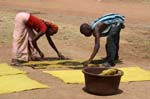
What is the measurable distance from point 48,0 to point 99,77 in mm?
26067

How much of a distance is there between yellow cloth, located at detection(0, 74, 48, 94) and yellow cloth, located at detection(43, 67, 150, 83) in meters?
0.64

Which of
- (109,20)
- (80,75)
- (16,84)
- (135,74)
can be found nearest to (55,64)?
(80,75)

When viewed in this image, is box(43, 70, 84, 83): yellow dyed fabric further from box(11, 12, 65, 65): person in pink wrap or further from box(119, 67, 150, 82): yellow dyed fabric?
box(11, 12, 65, 65): person in pink wrap

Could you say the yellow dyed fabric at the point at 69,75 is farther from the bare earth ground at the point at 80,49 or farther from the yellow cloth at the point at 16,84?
the yellow cloth at the point at 16,84

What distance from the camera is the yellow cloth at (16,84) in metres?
7.87

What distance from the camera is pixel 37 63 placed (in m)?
10.3

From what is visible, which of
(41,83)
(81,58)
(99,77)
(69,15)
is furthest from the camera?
(69,15)

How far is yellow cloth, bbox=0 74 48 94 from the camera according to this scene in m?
7.87

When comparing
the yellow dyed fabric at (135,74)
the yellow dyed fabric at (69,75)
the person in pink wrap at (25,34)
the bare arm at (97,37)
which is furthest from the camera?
the person in pink wrap at (25,34)

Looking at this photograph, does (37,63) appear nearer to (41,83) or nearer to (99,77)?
(41,83)

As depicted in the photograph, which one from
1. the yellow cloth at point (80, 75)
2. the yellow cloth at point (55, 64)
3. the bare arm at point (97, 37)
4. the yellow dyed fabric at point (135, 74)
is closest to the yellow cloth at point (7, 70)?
the yellow cloth at point (55, 64)

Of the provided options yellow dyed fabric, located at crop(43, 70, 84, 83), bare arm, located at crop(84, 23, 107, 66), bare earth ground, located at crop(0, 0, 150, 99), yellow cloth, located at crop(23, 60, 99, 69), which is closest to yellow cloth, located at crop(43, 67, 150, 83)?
yellow dyed fabric, located at crop(43, 70, 84, 83)

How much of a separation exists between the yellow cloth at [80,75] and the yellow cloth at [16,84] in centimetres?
64

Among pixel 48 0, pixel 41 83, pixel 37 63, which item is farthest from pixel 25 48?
pixel 48 0
